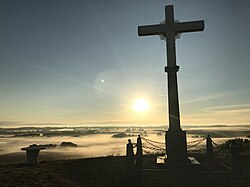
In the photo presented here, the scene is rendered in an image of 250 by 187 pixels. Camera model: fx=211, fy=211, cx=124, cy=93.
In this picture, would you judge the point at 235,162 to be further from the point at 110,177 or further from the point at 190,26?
the point at 190,26

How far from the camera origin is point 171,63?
11609 mm

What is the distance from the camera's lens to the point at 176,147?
10.7 m

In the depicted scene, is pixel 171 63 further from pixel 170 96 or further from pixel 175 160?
pixel 175 160

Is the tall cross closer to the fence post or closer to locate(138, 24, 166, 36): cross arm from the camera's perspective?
locate(138, 24, 166, 36): cross arm

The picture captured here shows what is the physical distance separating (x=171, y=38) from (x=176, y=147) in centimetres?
597

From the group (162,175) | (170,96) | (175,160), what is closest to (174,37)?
(170,96)

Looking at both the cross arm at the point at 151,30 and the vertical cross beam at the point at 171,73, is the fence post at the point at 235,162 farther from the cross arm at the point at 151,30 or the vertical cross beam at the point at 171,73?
the cross arm at the point at 151,30

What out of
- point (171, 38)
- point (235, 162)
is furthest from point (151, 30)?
point (235, 162)

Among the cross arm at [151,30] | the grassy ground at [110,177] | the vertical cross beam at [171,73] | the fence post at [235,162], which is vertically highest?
the cross arm at [151,30]

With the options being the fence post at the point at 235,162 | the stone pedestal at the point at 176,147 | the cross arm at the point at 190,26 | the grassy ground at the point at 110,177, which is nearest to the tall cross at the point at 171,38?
the cross arm at the point at 190,26

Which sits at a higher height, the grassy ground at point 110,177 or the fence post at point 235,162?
the fence post at point 235,162

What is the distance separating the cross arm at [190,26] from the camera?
11.8 m

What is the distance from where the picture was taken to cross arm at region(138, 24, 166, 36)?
1213 centimetres

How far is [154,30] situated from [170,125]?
5499 mm
